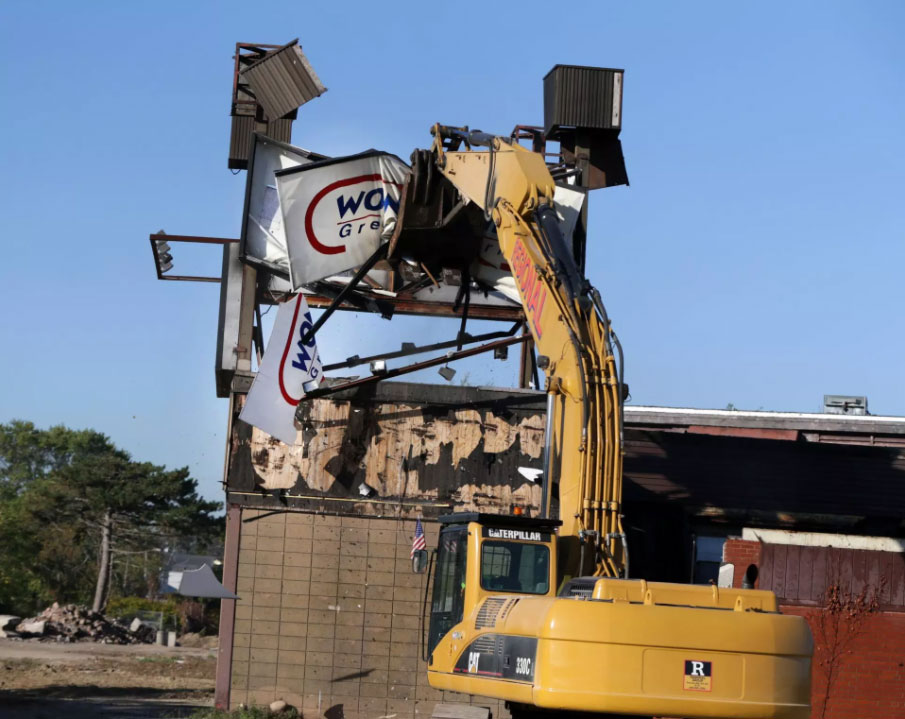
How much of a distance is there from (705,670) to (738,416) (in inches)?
917

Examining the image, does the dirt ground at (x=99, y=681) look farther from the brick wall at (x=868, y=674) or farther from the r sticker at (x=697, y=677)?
the r sticker at (x=697, y=677)

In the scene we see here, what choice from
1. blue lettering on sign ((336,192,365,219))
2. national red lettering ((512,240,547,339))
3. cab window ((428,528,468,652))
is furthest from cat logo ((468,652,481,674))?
blue lettering on sign ((336,192,365,219))

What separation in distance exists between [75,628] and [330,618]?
2589 cm

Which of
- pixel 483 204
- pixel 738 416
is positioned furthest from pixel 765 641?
pixel 738 416

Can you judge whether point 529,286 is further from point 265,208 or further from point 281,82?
point 281,82

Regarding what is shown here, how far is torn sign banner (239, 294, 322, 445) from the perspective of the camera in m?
18.8

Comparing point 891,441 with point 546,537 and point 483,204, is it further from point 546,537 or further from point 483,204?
point 546,537

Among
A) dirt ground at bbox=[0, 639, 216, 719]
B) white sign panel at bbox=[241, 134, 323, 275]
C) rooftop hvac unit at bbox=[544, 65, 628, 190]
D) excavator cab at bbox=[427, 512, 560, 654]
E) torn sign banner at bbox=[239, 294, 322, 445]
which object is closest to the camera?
excavator cab at bbox=[427, 512, 560, 654]

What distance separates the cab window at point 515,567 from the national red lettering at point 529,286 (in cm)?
294

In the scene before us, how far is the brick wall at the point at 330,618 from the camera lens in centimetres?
1916

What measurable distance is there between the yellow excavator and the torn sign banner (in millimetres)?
4182

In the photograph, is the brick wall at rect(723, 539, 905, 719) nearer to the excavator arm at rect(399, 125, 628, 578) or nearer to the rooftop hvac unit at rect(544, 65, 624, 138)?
the excavator arm at rect(399, 125, 628, 578)

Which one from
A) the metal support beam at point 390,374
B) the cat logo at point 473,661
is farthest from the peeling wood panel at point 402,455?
the cat logo at point 473,661

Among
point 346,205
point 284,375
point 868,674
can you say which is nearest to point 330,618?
point 284,375
